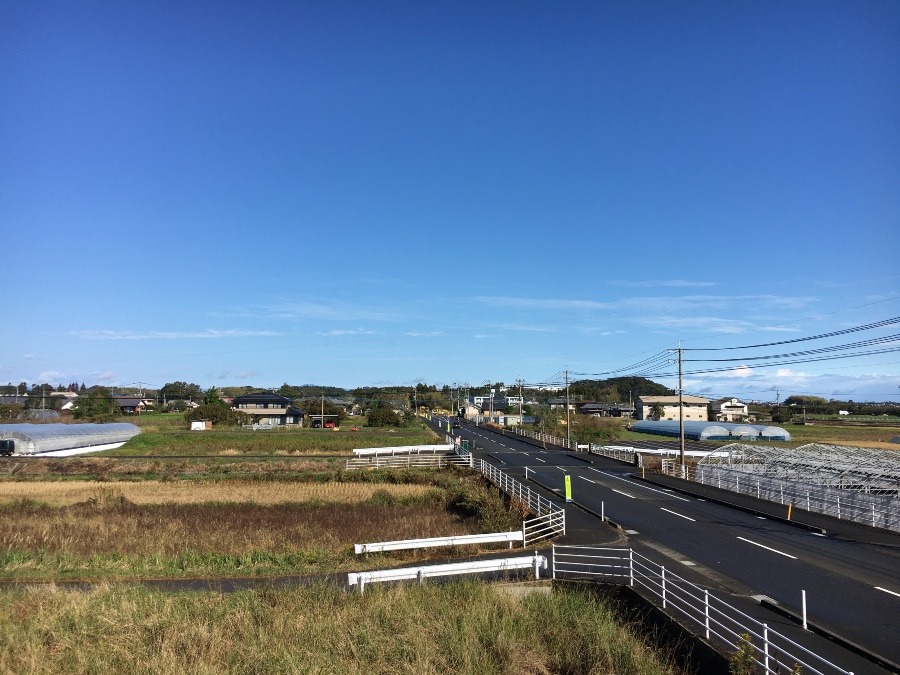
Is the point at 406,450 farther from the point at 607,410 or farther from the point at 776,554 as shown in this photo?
the point at 607,410

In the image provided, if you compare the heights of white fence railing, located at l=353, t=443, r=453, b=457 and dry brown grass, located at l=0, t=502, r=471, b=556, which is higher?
white fence railing, located at l=353, t=443, r=453, b=457

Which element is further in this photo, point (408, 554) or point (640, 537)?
point (640, 537)

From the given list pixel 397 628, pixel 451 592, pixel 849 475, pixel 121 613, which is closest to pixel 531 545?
pixel 451 592

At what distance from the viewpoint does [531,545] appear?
21.8m

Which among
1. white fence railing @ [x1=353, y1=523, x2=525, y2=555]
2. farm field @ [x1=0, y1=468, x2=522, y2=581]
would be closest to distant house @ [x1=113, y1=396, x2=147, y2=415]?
farm field @ [x1=0, y1=468, x2=522, y2=581]

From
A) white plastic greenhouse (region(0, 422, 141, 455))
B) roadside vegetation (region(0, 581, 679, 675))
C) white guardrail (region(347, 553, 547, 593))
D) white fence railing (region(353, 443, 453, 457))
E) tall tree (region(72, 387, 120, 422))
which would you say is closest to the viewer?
roadside vegetation (region(0, 581, 679, 675))

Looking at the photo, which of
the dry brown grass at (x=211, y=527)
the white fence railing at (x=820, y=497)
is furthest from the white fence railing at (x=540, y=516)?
the white fence railing at (x=820, y=497)

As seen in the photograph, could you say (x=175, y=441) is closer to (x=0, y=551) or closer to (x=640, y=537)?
(x=0, y=551)

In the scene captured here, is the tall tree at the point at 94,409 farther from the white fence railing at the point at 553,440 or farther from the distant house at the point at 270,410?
the white fence railing at the point at 553,440

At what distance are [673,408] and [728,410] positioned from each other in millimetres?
28450

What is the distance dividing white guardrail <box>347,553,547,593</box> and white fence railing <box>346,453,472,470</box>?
33.7 metres

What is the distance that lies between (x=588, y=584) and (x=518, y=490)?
59.3 feet

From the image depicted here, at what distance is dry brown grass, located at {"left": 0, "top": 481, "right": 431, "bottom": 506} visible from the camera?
115 feet

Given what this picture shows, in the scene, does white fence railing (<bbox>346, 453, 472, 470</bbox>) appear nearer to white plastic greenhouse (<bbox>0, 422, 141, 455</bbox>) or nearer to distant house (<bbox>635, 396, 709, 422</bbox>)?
white plastic greenhouse (<bbox>0, 422, 141, 455</bbox>)
